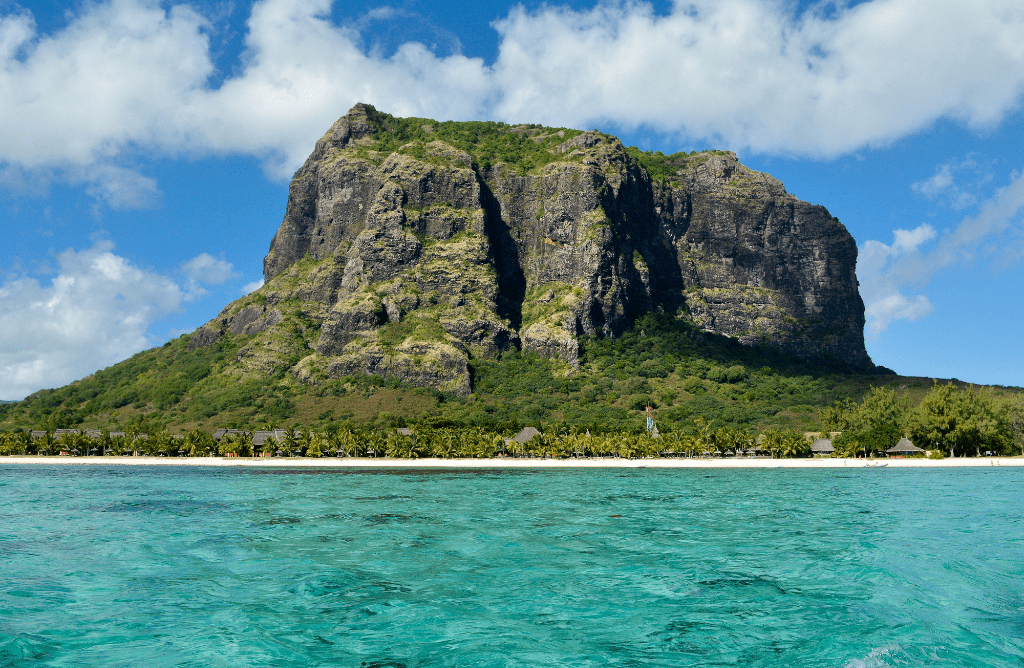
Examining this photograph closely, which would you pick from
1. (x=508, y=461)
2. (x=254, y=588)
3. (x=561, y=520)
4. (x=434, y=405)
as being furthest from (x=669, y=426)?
(x=254, y=588)

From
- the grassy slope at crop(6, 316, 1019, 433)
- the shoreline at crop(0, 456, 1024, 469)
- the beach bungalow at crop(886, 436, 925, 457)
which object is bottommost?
the shoreline at crop(0, 456, 1024, 469)

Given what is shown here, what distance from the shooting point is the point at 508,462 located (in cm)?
11775

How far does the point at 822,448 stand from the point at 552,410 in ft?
213

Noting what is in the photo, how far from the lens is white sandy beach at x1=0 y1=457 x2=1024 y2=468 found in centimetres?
10156

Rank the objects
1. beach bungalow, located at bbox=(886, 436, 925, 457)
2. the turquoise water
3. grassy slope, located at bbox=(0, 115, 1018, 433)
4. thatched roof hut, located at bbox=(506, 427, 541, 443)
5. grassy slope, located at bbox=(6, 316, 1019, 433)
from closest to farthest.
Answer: the turquoise water < beach bungalow, located at bbox=(886, 436, 925, 457) < thatched roof hut, located at bbox=(506, 427, 541, 443) < grassy slope, located at bbox=(6, 316, 1019, 433) < grassy slope, located at bbox=(0, 115, 1018, 433)

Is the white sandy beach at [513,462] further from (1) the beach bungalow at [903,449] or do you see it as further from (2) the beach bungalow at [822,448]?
(2) the beach bungalow at [822,448]

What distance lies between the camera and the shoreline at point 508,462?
101500 mm

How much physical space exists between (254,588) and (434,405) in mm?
142137

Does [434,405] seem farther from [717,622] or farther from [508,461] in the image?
[717,622]

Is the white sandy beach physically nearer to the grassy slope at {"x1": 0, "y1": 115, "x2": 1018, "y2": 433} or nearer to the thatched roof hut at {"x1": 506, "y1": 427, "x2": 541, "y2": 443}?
the thatched roof hut at {"x1": 506, "y1": 427, "x2": 541, "y2": 443}

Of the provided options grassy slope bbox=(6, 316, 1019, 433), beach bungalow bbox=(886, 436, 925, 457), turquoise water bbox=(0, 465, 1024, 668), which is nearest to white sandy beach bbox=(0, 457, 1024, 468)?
beach bungalow bbox=(886, 436, 925, 457)

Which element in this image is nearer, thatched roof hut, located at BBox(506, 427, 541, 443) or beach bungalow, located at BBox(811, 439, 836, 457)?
beach bungalow, located at BBox(811, 439, 836, 457)

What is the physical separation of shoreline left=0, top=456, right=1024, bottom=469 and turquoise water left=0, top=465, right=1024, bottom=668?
2202 inches

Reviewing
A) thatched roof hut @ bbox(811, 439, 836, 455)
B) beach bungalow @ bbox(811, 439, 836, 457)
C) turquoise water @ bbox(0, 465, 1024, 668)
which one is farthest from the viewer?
thatched roof hut @ bbox(811, 439, 836, 455)
